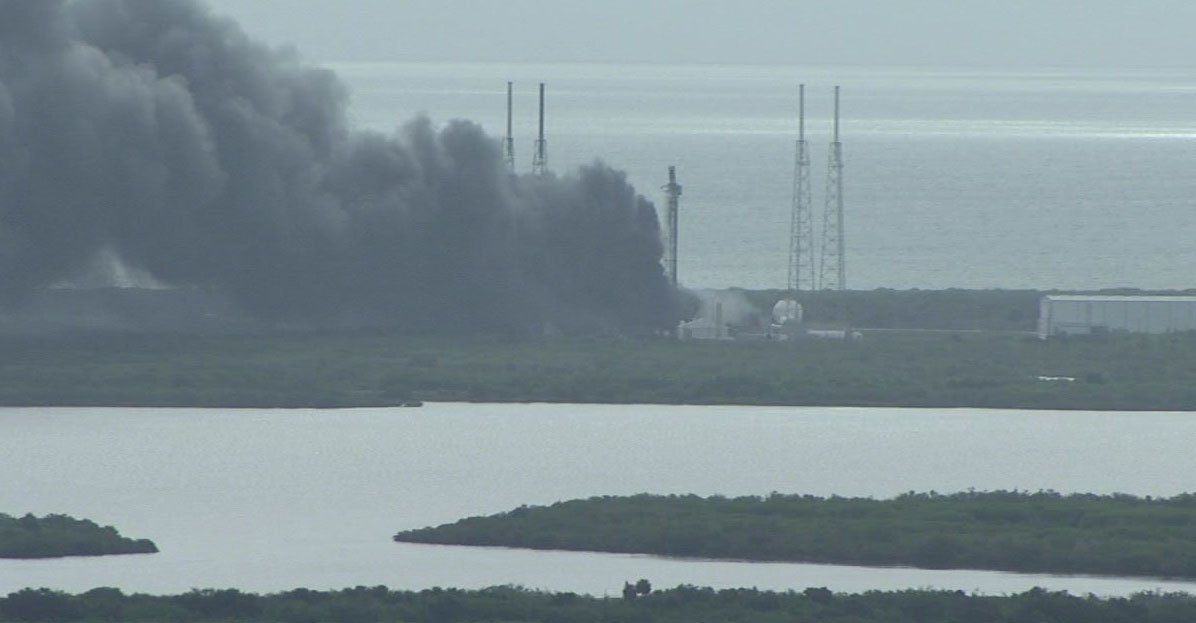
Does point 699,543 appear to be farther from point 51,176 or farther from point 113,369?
point 51,176

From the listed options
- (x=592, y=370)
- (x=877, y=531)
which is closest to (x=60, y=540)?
(x=877, y=531)

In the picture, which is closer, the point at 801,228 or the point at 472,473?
the point at 472,473

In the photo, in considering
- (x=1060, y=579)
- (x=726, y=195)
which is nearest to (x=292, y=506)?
(x=1060, y=579)

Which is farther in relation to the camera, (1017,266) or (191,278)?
(1017,266)

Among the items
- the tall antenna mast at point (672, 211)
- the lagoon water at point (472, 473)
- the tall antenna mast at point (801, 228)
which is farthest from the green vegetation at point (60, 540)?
the tall antenna mast at point (801, 228)

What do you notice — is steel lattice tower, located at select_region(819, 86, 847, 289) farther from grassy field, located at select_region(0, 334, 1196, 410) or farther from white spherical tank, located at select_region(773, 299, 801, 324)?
grassy field, located at select_region(0, 334, 1196, 410)

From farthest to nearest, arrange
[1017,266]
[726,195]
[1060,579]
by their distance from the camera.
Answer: [726,195] → [1017,266] → [1060,579]

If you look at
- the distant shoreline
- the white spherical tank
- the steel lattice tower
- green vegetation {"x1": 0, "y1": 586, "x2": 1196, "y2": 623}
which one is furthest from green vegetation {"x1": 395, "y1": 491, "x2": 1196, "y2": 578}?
the steel lattice tower

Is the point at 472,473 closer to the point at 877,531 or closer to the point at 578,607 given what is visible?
the point at 877,531
